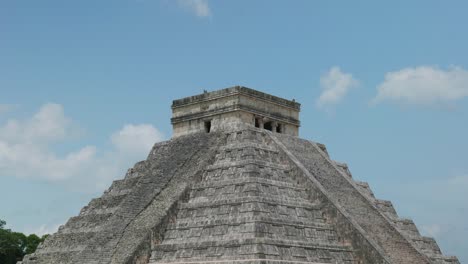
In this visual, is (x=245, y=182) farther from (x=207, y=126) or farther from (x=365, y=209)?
(x=207, y=126)

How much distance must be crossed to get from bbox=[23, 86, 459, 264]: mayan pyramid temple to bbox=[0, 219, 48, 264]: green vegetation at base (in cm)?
2174

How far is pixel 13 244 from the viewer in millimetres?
40906

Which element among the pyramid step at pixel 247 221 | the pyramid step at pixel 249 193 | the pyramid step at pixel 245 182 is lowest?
the pyramid step at pixel 247 221

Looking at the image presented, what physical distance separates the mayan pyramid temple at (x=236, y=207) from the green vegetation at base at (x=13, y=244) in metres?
21.7

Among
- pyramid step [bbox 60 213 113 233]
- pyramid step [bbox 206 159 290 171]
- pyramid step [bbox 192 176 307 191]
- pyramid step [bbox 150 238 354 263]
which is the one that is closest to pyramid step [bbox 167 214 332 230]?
pyramid step [bbox 150 238 354 263]

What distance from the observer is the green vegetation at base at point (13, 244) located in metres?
40.3

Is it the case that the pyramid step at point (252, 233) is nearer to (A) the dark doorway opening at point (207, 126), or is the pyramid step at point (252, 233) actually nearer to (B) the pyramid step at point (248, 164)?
(B) the pyramid step at point (248, 164)

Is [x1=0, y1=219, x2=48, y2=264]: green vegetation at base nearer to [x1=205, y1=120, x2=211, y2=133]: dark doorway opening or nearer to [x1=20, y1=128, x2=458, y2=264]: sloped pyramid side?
[x1=20, y1=128, x2=458, y2=264]: sloped pyramid side

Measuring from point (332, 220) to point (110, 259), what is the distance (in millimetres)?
5783

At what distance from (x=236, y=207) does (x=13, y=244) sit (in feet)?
92.4

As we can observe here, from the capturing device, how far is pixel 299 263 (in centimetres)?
1562

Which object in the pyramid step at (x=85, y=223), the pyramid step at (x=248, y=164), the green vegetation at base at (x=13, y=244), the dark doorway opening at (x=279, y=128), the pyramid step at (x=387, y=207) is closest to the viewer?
the pyramid step at (x=248, y=164)

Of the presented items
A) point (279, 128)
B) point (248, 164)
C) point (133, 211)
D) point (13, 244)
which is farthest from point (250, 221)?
point (13, 244)

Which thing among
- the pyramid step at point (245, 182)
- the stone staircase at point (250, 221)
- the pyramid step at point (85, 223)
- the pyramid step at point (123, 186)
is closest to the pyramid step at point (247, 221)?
the stone staircase at point (250, 221)
